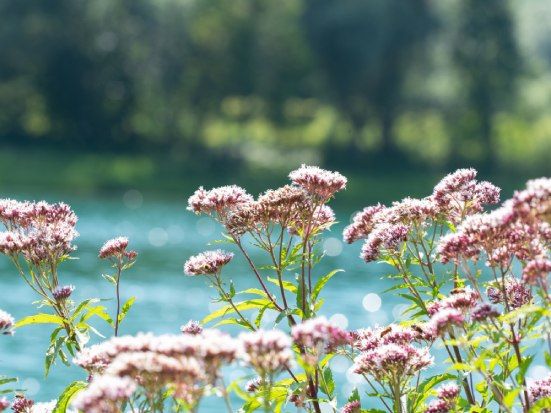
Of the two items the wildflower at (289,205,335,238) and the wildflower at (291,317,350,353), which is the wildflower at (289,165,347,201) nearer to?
the wildflower at (289,205,335,238)

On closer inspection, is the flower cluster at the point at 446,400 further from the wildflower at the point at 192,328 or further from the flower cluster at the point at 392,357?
the wildflower at the point at 192,328

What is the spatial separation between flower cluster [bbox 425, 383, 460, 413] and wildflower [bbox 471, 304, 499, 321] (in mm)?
929

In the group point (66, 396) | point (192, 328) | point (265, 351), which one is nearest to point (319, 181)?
point (192, 328)

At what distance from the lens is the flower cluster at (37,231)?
251 inches

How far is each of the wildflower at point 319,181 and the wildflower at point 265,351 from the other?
247 cm

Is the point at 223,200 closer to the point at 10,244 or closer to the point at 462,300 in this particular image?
the point at 10,244

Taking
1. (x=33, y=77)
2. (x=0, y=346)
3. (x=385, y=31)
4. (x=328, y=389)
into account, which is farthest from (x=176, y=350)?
(x=33, y=77)

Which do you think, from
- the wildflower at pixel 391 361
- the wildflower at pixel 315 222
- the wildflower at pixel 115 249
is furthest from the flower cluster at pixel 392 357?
the wildflower at pixel 115 249

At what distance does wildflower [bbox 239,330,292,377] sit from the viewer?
3980 mm

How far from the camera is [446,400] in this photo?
18.6 ft

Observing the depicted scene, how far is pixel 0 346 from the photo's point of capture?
33.3 meters

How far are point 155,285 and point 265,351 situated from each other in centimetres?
4285

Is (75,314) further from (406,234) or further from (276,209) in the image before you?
(406,234)

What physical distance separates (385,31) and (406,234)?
8440 cm
